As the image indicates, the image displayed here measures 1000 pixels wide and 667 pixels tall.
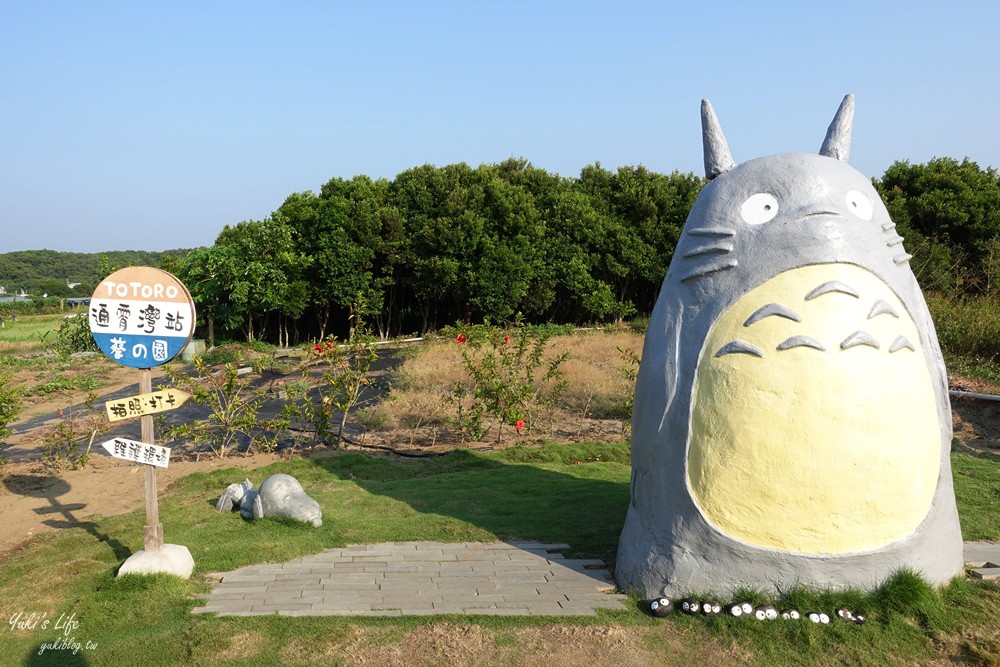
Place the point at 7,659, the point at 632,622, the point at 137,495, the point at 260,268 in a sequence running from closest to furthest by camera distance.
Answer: the point at 7,659 → the point at 632,622 → the point at 137,495 → the point at 260,268

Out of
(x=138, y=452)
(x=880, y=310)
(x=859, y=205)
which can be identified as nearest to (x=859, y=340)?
(x=880, y=310)

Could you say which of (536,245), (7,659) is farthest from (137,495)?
(536,245)

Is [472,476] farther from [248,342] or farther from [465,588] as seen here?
[248,342]

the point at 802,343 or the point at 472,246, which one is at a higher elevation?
the point at 472,246

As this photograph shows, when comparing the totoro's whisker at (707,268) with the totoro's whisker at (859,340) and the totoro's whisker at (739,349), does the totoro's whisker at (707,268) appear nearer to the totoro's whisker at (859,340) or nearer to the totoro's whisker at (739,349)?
the totoro's whisker at (739,349)

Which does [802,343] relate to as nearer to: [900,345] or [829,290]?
[829,290]

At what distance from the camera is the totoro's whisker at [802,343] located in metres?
4.74

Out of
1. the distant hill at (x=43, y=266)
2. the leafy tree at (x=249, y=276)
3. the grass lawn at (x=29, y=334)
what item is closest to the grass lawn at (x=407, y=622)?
the leafy tree at (x=249, y=276)

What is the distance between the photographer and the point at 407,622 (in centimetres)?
466

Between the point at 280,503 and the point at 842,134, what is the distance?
5.58m

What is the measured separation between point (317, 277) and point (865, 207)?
2223 centimetres

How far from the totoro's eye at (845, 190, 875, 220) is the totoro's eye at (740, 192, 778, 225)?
1.65 feet

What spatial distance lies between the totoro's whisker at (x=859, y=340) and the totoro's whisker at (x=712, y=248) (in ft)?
3.04

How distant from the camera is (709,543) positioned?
4863 mm
